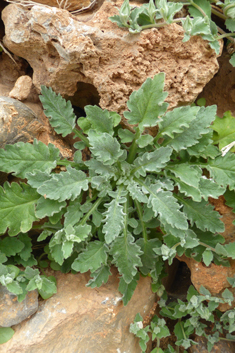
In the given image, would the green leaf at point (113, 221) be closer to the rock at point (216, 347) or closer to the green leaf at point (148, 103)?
the green leaf at point (148, 103)

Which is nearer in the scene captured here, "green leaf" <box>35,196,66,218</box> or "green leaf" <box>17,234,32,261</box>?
"green leaf" <box>35,196,66,218</box>

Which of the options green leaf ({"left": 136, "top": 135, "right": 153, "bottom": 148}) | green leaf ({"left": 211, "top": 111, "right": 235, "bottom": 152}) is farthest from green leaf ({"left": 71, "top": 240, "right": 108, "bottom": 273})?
green leaf ({"left": 211, "top": 111, "right": 235, "bottom": 152})

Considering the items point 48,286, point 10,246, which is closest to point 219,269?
point 48,286

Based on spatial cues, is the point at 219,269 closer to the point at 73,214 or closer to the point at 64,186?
the point at 73,214

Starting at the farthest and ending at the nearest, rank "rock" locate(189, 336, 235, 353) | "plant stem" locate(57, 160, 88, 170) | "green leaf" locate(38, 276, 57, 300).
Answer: "rock" locate(189, 336, 235, 353), "plant stem" locate(57, 160, 88, 170), "green leaf" locate(38, 276, 57, 300)

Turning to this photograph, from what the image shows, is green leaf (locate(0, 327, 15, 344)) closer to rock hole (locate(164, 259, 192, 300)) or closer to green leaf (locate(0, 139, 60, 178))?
green leaf (locate(0, 139, 60, 178))

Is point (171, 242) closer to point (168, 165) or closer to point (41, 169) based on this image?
point (168, 165)

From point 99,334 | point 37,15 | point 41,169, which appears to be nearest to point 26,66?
point 37,15
